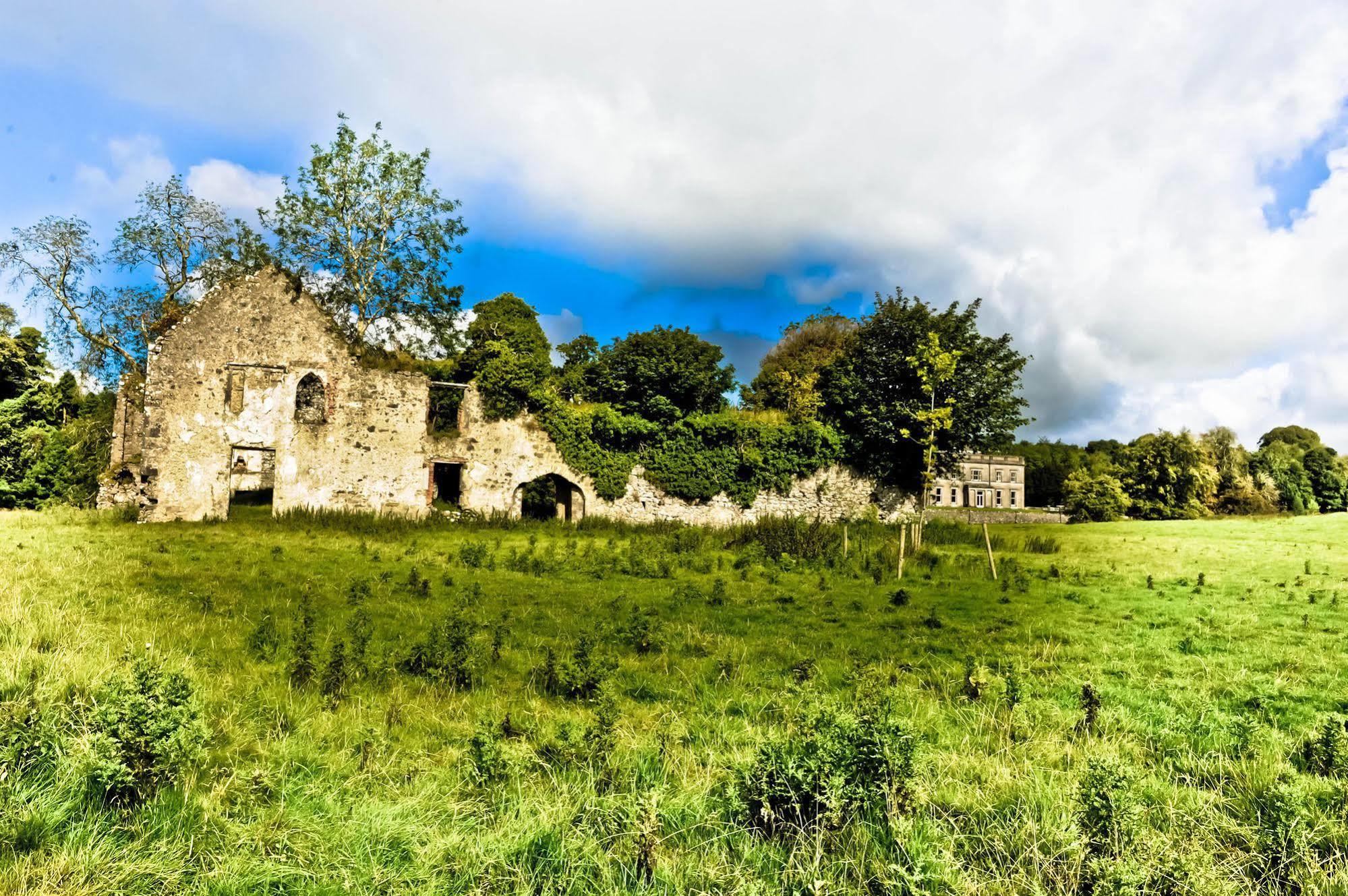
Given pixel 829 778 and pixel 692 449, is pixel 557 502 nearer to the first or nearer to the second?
pixel 692 449

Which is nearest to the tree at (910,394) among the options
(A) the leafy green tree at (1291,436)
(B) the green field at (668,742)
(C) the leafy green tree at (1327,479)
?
(B) the green field at (668,742)

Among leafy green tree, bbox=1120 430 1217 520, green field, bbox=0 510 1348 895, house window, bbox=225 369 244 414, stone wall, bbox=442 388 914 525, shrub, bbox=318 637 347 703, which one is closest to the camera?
green field, bbox=0 510 1348 895

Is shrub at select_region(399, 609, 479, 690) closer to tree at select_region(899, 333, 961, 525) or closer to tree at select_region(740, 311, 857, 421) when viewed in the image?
tree at select_region(899, 333, 961, 525)

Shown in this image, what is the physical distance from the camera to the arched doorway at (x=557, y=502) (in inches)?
1001

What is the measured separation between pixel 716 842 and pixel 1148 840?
2.25 metres

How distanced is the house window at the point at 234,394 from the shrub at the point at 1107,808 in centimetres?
2495

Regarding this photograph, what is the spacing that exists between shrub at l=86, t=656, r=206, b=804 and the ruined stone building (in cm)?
1955

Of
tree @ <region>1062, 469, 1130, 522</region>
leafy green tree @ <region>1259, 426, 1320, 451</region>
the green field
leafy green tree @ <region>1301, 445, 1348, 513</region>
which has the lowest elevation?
the green field

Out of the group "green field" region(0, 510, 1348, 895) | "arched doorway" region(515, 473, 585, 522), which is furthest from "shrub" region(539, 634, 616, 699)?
"arched doorway" region(515, 473, 585, 522)

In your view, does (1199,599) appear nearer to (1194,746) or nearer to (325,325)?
(1194,746)

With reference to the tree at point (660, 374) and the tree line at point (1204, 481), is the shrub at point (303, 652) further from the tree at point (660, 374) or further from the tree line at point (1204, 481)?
the tree line at point (1204, 481)

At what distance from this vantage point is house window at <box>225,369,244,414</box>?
22.6 meters

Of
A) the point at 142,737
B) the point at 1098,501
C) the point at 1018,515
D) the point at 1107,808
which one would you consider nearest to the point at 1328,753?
the point at 1107,808

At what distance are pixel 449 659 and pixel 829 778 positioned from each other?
12.9 feet
